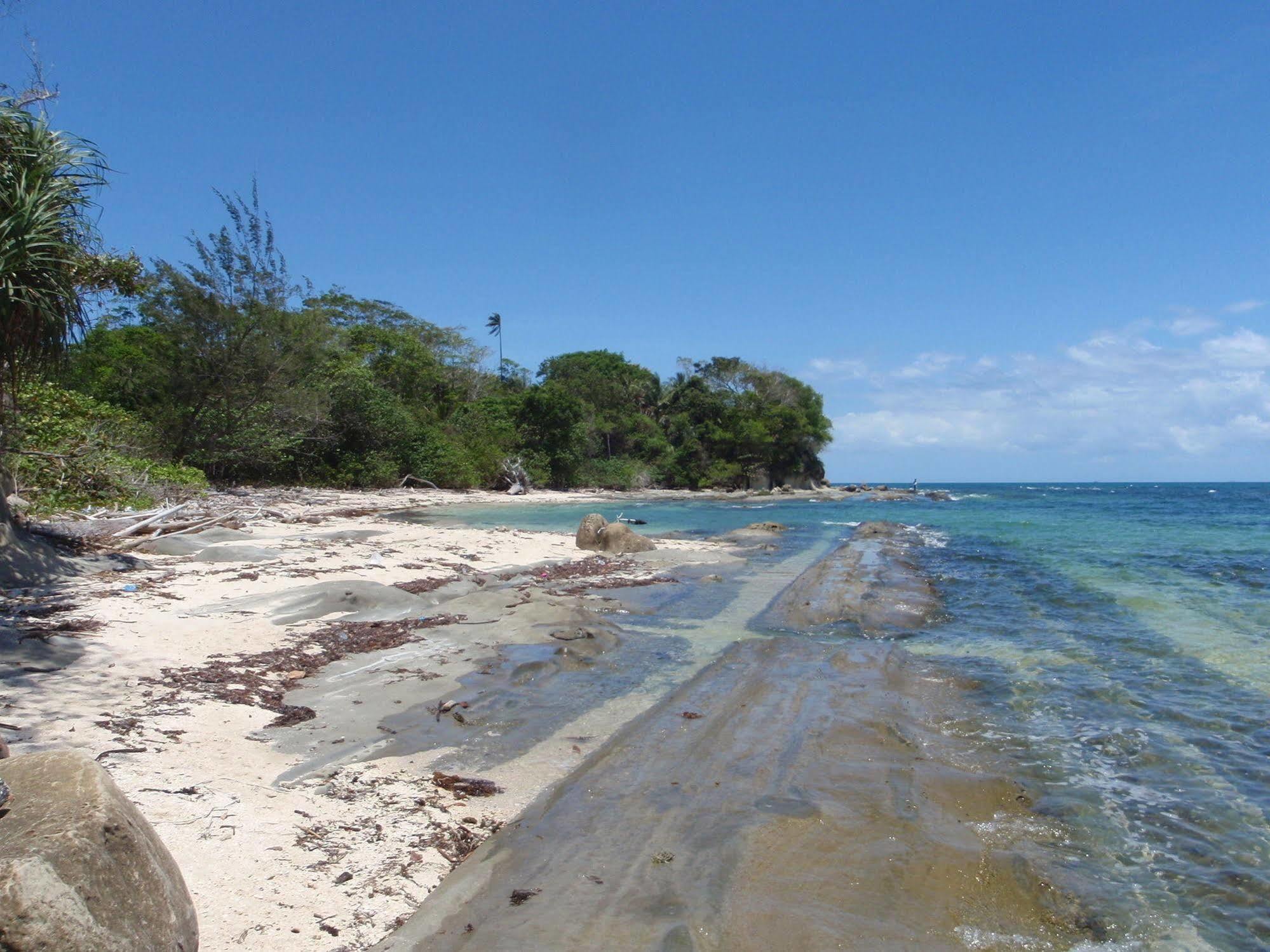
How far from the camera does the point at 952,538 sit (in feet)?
91.6

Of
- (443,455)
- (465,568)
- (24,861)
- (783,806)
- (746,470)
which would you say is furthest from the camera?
(746,470)

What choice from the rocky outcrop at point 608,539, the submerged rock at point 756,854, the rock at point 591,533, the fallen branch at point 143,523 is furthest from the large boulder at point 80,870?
the rock at point 591,533

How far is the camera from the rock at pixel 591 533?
765 inches

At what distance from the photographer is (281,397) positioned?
2970 centimetres

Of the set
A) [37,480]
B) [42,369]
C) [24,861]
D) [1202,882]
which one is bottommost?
[1202,882]

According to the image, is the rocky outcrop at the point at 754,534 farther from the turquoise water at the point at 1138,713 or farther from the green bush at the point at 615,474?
the green bush at the point at 615,474

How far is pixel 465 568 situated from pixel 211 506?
9309 mm

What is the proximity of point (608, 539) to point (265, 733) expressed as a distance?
14055mm

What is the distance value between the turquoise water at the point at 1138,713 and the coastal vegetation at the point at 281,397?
32.7ft

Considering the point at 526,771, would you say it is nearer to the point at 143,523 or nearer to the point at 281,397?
the point at 143,523

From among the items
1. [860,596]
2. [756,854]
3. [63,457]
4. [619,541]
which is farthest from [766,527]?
[756,854]

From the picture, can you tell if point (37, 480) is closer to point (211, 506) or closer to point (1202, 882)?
point (211, 506)

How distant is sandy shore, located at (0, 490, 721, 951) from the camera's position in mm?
3643

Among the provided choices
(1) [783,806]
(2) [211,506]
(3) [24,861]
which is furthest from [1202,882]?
(2) [211,506]
